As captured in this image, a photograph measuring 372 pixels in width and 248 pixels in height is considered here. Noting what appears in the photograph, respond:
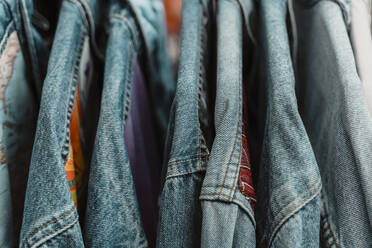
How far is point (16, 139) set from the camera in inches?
15.8

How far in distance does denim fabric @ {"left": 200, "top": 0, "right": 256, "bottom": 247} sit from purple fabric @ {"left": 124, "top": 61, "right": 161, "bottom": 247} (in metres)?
0.13

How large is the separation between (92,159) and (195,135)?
4.8 inches

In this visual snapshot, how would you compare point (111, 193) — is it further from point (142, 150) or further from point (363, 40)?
point (363, 40)

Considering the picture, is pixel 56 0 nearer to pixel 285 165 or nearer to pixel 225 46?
A: pixel 225 46

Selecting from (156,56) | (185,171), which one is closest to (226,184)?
(185,171)

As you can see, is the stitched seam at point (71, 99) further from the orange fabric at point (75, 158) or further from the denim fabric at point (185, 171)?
the denim fabric at point (185, 171)

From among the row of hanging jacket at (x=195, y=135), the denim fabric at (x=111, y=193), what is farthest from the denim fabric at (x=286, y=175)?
the denim fabric at (x=111, y=193)

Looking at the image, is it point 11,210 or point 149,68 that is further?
point 149,68

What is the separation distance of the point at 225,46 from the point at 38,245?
0.30 m

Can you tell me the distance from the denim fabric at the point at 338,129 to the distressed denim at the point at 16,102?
372 mm

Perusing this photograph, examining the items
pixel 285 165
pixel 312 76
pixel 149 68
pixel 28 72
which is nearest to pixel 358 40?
pixel 312 76

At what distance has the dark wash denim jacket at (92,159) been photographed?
0.33 meters

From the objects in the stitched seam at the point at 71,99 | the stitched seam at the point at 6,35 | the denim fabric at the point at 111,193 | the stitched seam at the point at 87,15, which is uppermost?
the stitched seam at the point at 87,15

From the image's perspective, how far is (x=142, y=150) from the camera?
0.46 m
